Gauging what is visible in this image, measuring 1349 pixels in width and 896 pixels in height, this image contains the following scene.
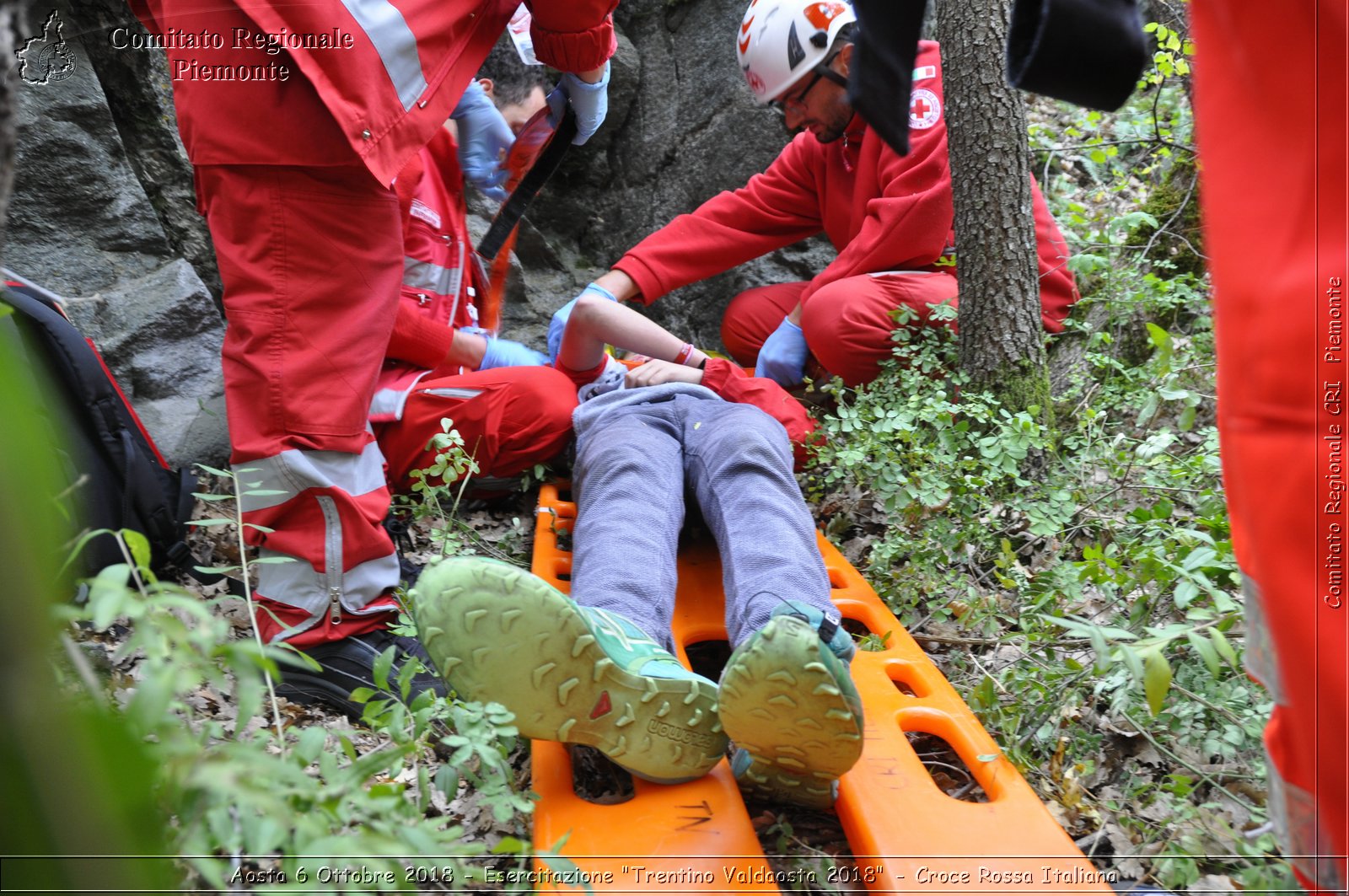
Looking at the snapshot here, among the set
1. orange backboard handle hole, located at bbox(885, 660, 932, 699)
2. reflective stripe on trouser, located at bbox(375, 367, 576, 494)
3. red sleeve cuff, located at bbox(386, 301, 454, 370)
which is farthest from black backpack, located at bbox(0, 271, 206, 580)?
orange backboard handle hole, located at bbox(885, 660, 932, 699)

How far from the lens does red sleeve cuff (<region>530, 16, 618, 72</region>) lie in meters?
2.39

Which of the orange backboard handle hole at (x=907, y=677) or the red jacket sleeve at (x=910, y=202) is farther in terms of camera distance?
the red jacket sleeve at (x=910, y=202)

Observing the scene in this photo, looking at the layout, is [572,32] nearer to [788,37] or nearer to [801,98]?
[788,37]

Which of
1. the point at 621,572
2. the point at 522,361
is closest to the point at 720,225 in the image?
the point at 522,361

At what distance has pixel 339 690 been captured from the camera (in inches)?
81.0

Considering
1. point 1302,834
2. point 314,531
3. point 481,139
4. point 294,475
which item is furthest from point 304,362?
point 1302,834

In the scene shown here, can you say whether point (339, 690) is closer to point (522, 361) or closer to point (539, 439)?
point (539, 439)

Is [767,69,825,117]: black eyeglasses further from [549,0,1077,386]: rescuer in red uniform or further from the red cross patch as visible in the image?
the red cross patch

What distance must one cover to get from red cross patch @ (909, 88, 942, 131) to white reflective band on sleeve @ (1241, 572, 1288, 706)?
98.5 inches

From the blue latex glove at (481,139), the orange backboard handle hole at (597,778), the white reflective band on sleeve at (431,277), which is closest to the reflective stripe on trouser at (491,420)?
the white reflective band on sleeve at (431,277)

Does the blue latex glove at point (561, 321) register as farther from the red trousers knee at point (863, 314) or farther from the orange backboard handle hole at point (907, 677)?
the orange backboard handle hole at point (907, 677)

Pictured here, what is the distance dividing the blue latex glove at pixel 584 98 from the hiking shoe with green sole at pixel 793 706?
200 centimetres

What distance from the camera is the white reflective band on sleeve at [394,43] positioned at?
191 cm

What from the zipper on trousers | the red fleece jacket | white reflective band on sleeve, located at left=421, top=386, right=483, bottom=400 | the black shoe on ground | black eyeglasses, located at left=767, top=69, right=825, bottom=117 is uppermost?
black eyeglasses, located at left=767, top=69, right=825, bottom=117
